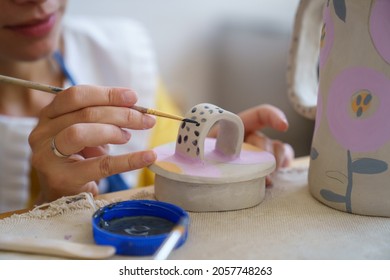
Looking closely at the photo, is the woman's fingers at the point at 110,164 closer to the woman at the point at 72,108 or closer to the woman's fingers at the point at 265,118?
the woman at the point at 72,108

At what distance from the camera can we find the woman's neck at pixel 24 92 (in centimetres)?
97

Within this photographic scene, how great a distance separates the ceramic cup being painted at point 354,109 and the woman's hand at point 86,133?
19 centimetres

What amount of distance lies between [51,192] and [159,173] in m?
0.17

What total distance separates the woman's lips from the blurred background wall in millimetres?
918

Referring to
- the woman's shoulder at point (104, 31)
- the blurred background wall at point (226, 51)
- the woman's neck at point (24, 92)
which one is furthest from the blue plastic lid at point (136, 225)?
the blurred background wall at point (226, 51)

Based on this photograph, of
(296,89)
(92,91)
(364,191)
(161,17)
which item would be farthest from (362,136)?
(161,17)

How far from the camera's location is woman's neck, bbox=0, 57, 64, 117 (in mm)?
973

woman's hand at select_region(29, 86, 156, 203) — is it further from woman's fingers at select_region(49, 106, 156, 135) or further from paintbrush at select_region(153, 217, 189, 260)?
paintbrush at select_region(153, 217, 189, 260)

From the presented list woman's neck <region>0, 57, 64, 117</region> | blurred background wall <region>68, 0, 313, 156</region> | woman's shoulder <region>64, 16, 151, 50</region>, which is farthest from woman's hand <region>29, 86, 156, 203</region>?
blurred background wall <region>68, 0, 313, 156</region>

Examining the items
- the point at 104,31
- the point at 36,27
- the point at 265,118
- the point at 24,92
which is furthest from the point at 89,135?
the point at 104,31

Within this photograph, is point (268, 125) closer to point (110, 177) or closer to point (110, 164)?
point (110, 164)

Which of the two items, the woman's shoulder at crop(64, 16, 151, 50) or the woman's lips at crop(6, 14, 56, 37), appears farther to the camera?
the woman's shoulder at crop(64, 16, 151, 50)
